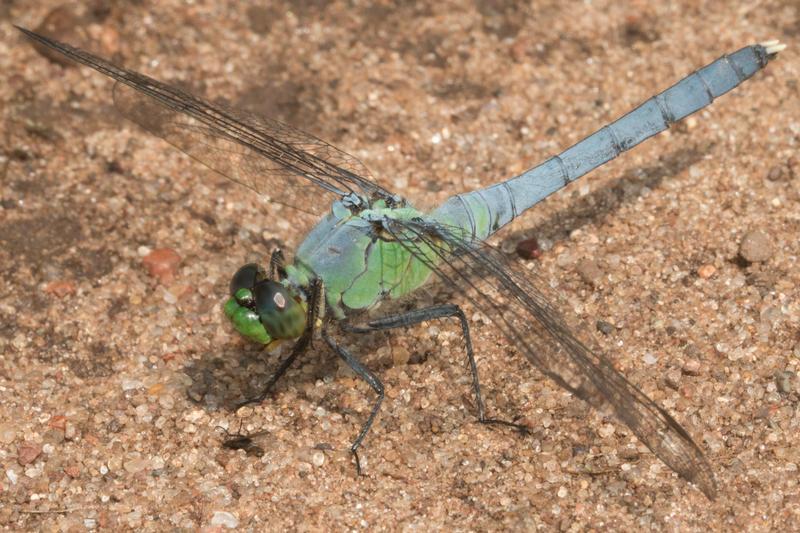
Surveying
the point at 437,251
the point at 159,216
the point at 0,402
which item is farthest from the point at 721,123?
the point at 0,402

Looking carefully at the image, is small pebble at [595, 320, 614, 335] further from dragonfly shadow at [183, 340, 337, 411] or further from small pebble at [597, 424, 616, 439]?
dragonfly shadow at [183, 340, 337, 411]

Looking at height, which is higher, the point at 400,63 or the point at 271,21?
the point at 271,21

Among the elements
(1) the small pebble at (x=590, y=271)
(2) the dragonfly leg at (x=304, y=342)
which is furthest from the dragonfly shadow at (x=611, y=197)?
(2) the dragonfly leg at (x=304, y=342)

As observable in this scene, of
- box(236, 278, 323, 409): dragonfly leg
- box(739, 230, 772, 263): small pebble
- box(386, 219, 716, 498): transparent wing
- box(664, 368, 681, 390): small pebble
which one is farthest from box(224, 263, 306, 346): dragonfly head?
box(739, 230, 772, 263): small pebble

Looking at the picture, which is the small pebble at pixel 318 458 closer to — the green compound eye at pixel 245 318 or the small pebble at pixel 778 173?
the green compound eye at pixel 245 318

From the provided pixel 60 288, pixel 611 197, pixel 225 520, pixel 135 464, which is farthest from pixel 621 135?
pixel 60 288

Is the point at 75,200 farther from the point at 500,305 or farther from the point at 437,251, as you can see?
the point at 500,305
